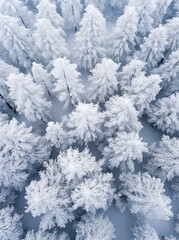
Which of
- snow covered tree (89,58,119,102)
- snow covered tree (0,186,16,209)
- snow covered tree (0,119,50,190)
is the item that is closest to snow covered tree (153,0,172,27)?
snow covered tree (89,58,119,102)

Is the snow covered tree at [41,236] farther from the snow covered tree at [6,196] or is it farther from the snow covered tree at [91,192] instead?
the snow covered tree at [91,192]

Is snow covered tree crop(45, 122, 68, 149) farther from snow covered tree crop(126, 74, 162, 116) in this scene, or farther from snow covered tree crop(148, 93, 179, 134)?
snow covered tree crop(148, 93, 179, 134)

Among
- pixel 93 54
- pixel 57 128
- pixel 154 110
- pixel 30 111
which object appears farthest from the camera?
pixel 93 54

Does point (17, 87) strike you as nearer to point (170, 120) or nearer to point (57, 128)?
point (57, 128)

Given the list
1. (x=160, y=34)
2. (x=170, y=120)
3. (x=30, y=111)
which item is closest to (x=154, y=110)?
(x=170, y=120)

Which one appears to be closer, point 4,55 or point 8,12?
point 8,12

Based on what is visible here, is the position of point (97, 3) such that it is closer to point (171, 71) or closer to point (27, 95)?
point (171, 71)

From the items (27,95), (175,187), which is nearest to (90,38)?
(27,95)
